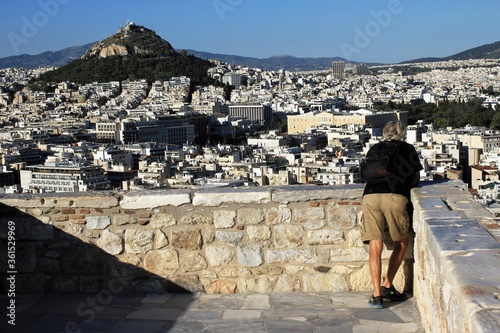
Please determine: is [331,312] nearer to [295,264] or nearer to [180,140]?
[295,264]

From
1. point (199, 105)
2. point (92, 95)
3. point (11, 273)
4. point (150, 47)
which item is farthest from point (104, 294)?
point (150, 47)

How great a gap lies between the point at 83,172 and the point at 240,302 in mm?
27177

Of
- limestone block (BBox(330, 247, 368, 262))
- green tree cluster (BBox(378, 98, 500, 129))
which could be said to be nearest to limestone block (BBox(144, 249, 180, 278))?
limestone block (BBox(330, 247, 368, 262))

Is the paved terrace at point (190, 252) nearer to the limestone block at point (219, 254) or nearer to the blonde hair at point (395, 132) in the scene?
the limestone block at point (219, 254)

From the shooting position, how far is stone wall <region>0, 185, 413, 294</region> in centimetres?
320

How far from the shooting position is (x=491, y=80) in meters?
99.6

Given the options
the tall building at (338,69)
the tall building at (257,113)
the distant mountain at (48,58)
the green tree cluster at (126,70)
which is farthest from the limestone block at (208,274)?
the tall building at (338,69)

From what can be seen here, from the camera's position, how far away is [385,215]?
2.94m

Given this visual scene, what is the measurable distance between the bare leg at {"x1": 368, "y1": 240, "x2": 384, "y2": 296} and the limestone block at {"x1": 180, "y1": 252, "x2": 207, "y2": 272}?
70 cm

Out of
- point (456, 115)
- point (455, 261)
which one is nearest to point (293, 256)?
point (455, 261)

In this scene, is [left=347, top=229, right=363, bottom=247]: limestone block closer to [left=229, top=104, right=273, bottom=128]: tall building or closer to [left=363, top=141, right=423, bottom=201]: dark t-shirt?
[left=363, top=141, right=423, bottom=201]: dark t-shirt

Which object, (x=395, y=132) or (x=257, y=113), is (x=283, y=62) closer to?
(x=257, y=113)

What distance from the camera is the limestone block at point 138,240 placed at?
3252 millimetres

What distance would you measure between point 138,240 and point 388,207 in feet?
3.42
